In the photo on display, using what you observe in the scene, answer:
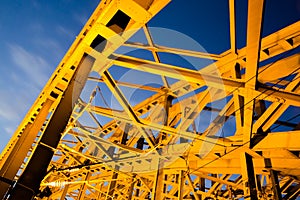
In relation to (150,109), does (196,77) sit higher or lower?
lower

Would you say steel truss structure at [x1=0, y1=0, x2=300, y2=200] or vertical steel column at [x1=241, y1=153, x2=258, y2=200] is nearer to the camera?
steel truss structure at [x1=0, y1=0, x2=300, y2=200]

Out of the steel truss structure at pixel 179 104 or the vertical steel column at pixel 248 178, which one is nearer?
the steel truss structure at pixel 179 104

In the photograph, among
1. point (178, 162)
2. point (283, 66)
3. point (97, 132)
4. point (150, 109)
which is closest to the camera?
point (283, 66)

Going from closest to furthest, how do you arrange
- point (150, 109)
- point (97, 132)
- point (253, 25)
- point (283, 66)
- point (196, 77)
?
point (253, 25) → point (196, 77) → point (283, 66) → point (150, 109) → point (97, 132)

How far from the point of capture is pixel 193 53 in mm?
7219

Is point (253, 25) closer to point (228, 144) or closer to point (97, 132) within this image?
point (228, 144)

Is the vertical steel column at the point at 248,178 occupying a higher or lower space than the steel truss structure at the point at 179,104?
lower

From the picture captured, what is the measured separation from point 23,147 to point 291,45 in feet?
32.1

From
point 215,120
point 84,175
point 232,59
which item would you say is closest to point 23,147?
point 84,175

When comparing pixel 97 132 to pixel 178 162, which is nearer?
pixel 178 162

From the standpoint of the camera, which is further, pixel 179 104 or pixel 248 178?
pixel 179 104

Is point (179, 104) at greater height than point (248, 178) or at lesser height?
greater

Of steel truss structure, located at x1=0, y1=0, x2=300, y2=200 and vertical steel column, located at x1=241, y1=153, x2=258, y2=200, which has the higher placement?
steel truss structure, located at x1=0, y1=0, x2=300, y2=200

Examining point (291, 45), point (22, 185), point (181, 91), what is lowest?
point (22, 185)
